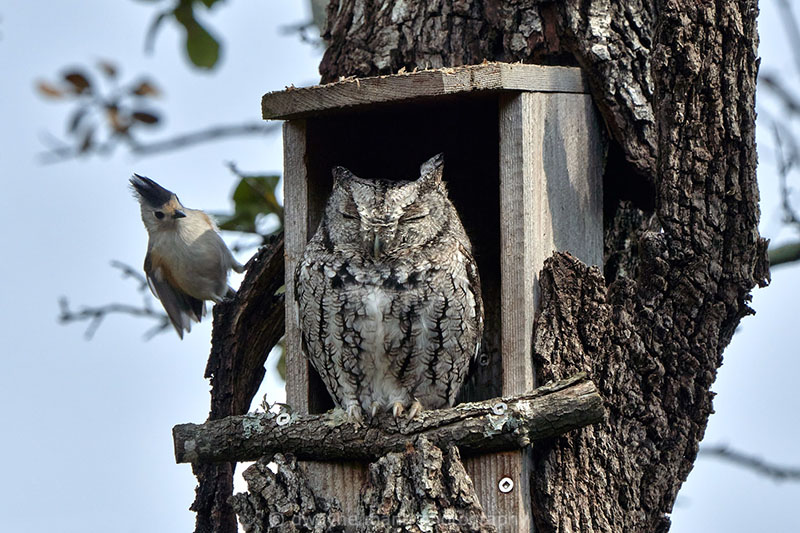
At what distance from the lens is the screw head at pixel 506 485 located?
2971 mm

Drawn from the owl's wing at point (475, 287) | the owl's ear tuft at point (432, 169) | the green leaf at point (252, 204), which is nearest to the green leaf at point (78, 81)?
the green leaf at point (252, 204)

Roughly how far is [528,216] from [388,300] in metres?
0.52

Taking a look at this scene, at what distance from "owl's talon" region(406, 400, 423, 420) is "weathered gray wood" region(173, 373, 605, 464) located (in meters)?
0.02

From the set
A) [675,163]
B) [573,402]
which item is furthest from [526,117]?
[573,402]

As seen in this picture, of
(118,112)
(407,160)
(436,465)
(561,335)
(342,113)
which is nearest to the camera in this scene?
(436,465)

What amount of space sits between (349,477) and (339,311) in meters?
0.53

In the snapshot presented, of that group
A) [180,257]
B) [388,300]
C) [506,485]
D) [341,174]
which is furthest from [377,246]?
[180,257]

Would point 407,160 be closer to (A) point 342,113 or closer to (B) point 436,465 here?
(A) point 342,113

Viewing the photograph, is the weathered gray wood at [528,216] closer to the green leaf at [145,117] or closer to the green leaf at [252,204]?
the green leaf at [252,204]

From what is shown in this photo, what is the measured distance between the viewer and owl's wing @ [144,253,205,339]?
18.6 ft


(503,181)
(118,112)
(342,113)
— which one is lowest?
(503,181)

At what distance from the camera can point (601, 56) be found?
352cm

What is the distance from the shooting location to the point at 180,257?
5.53 metres

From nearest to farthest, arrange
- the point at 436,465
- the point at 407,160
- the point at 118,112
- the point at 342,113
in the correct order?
the point at 436,465 < the point at 342,113 < the point at 407,160 < the point at 118,112
